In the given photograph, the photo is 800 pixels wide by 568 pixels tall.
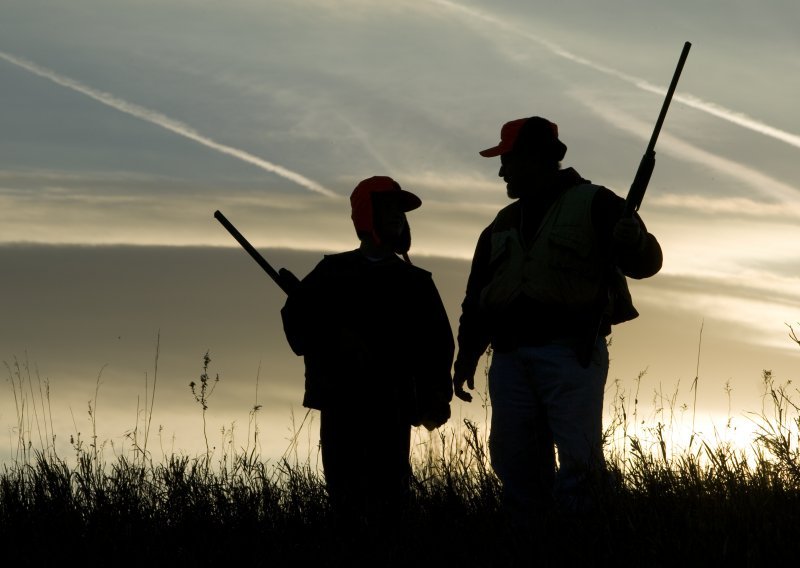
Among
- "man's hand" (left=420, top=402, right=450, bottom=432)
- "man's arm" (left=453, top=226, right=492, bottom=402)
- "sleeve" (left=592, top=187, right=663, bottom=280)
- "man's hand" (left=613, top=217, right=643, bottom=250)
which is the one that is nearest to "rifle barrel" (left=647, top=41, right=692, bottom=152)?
"sleeve" (left=592, top=187, right=663, bottom=280)

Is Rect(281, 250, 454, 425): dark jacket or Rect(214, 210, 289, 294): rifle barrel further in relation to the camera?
Rect(214, 210, 289, 294): rifle barrel

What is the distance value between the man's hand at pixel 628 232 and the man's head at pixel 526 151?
74cm

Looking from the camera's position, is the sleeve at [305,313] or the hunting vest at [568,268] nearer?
the hunting vest at [568,268]

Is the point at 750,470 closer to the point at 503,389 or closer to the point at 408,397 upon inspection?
the point at 503,389

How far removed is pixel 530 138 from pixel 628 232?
0.92 metres

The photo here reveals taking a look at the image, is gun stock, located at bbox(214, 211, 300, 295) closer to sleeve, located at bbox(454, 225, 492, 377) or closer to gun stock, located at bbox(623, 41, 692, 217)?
sleeve, located at bbox(454, 225, 492, 377)

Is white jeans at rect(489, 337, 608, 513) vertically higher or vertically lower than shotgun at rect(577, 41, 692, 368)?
lower

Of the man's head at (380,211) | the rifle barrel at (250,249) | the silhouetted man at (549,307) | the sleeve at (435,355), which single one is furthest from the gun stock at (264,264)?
the silhouetted man at (549,307)

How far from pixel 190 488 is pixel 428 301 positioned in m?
1.94

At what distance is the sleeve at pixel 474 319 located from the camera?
6.12 meters

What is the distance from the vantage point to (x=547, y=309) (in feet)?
18.5

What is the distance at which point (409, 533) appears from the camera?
5.61m

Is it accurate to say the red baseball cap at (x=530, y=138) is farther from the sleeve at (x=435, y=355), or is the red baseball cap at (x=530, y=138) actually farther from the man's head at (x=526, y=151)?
the sleeve at (x=435, y=355)

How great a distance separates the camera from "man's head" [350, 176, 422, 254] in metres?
6.39
